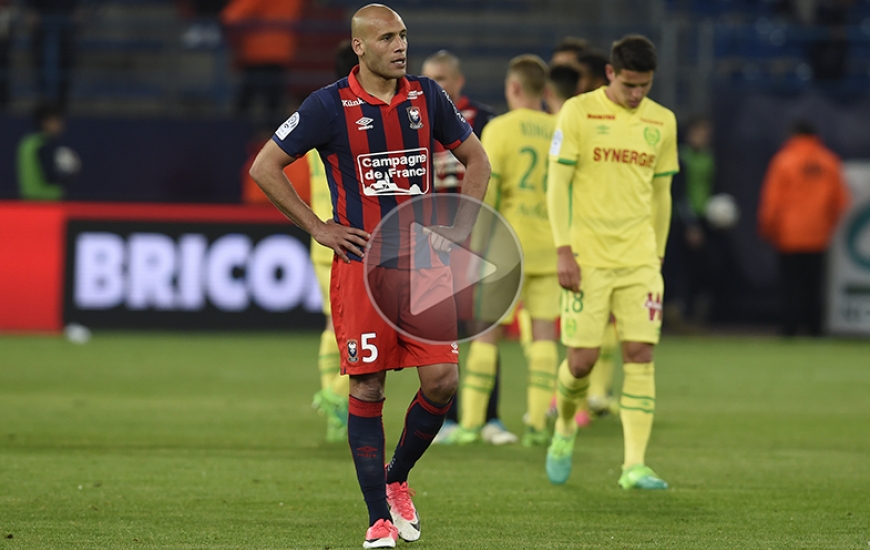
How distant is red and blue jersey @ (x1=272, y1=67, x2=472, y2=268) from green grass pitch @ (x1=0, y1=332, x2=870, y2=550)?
1337 mm

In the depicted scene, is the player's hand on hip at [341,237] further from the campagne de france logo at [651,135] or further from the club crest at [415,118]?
the campagne de france logo at [651,135]

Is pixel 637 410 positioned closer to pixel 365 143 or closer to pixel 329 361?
pixel 365 143

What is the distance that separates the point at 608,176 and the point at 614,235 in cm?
30

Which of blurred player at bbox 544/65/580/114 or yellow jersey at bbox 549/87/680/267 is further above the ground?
blurred player at bbox 544/65/580/114

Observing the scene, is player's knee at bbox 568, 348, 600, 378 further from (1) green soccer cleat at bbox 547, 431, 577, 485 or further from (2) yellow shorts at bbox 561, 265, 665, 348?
(1) green soccer cleat at bbox 547, 431, 577, 485

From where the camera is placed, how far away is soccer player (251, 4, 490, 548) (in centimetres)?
540

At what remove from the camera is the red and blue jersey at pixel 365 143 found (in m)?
5.42

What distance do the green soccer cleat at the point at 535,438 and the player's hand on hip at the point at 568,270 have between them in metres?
1.75

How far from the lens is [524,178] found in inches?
339

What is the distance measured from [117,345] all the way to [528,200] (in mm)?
6890

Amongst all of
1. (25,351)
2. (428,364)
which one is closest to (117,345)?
(25,351)

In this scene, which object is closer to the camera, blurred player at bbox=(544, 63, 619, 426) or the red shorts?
the red shorts

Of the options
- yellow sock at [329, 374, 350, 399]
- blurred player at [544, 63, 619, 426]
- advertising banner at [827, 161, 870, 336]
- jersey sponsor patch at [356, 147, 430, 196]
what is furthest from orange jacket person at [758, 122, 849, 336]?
jersey sponsor patch at [356, 147, 430, 196]

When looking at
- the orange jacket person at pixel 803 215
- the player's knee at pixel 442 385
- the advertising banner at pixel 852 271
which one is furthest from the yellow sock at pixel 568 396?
the advertising banner at pixel 852 271
